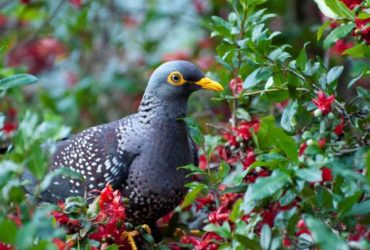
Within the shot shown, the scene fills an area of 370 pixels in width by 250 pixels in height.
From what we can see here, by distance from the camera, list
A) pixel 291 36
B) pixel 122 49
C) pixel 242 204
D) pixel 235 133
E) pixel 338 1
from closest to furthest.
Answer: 1. pixel 242 204
2. pixel 338 1
3. pixel 235 133
4. pixel 291 36
5. pixel 122 49

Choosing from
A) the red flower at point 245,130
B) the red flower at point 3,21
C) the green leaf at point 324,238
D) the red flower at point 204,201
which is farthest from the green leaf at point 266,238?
the red flower at point 3,21

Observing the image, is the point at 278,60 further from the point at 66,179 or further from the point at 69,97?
the point at 69,97

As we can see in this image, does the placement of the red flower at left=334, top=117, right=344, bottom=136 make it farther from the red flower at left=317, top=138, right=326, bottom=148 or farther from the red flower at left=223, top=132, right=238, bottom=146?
the red flower at left=223, top=132, right=238, bottom=146

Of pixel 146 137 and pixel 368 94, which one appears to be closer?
pixel 368 94

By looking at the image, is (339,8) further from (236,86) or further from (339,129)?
(236,86)

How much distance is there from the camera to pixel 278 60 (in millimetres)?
2898

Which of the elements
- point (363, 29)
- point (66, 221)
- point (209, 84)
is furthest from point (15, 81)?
point (363, 29)

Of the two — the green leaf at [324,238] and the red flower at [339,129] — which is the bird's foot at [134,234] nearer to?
the red flower at [339,129]

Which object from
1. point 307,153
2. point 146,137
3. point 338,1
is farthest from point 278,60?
point 146,137

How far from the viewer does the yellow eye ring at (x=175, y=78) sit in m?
3.71

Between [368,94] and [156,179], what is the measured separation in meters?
1.13

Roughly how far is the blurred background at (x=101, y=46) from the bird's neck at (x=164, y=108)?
144 cm

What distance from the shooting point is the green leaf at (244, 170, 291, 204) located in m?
2.14

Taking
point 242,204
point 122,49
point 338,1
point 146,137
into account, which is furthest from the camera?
point 122,49
